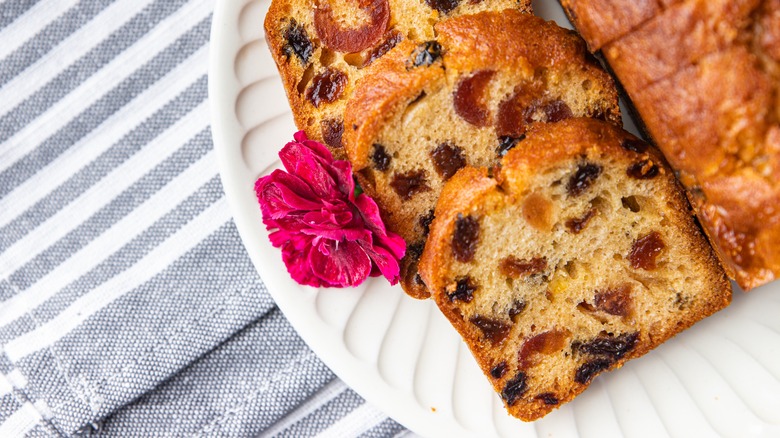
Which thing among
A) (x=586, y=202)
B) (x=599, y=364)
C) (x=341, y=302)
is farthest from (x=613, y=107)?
(x=341, y=302)

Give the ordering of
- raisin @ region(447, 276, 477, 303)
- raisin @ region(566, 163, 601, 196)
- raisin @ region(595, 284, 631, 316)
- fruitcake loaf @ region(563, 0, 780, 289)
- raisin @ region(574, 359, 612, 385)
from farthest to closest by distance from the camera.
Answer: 1. raisin @ region(574, 359, 612, 385)
2. raisin @ region(595, 284, 631, 316)
3. raisin @ region(447, 276, 477, 303)
4. raisin @ region(566, 163, 601, 196)
5. fruitcake loaf @ region(563, 0, 780, 289)

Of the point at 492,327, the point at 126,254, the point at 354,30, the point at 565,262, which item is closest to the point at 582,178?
the point at 565,262

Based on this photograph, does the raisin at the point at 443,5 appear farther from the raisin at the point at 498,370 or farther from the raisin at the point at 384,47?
the raisin at the point at 498,370

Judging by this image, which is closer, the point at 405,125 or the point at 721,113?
the point at 721,113

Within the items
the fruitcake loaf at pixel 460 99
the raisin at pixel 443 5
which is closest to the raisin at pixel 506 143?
the fruitcake loaf at pixel 460 99

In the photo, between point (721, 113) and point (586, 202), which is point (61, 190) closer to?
point (586, 202)

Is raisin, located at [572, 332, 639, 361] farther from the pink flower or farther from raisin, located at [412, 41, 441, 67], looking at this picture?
raisin, located at [412, 41, 441, 67]

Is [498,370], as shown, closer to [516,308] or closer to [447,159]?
[516,308]

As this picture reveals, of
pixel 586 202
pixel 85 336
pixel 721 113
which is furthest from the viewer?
pixel 85 336

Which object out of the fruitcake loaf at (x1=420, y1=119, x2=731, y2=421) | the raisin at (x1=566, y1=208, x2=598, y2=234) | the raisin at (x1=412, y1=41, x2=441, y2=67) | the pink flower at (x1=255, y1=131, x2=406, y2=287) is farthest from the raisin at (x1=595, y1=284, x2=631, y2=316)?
the raisin at (x1=412, y1=41, x2=441, y2=67)
